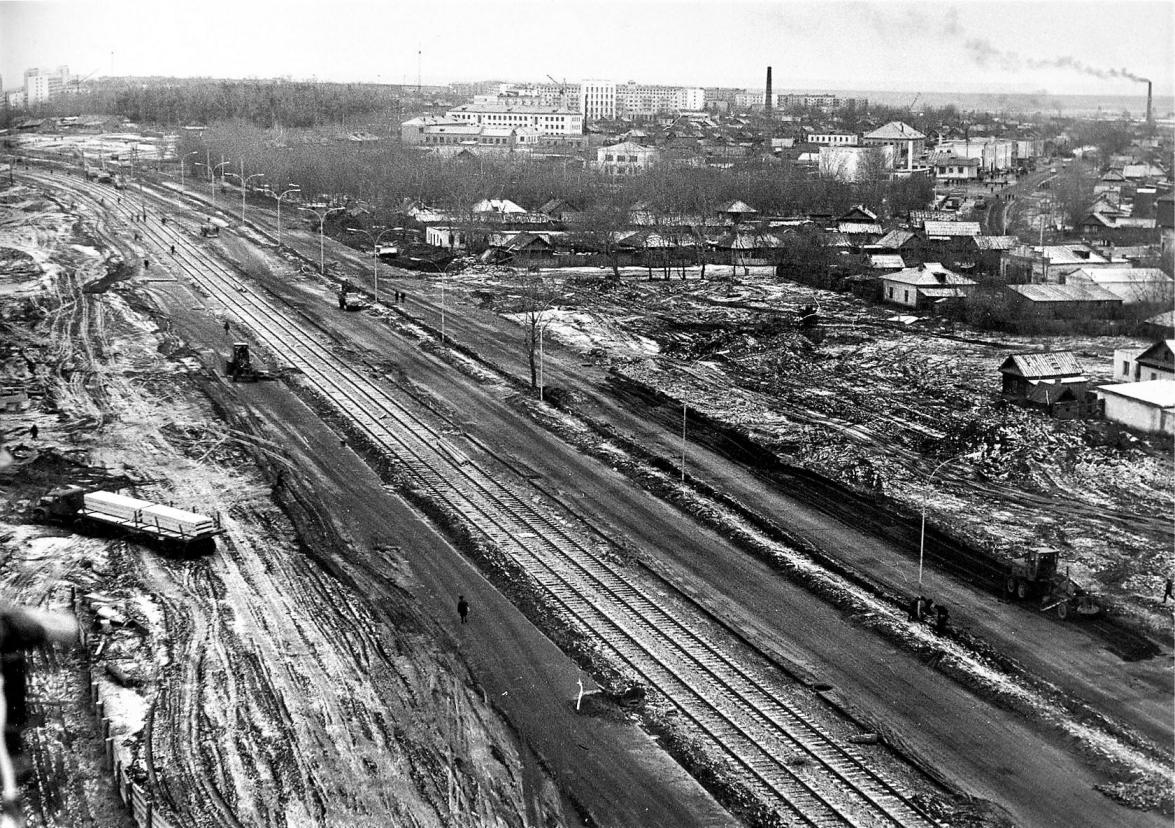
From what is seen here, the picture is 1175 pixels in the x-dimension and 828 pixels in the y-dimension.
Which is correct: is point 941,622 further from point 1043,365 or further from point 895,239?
point 895,239

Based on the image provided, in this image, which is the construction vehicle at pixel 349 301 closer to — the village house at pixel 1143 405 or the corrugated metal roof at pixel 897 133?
the village house at pixel 1143 405

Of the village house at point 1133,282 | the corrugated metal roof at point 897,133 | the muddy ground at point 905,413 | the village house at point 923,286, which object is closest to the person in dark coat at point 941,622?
the muddy ground at point 905,413

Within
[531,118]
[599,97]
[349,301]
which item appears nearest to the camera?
[349,301]

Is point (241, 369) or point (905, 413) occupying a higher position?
point (241, 369)

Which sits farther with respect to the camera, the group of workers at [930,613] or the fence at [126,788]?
the group of workers at [930,613]

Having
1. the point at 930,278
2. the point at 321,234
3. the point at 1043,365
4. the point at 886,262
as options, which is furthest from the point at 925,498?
the point at 321,234

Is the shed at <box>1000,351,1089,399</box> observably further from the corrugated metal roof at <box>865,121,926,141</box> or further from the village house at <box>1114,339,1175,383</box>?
the corrugated metal roof at <box>865,121,926,141</box>

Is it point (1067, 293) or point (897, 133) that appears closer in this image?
point (1067, 293)
